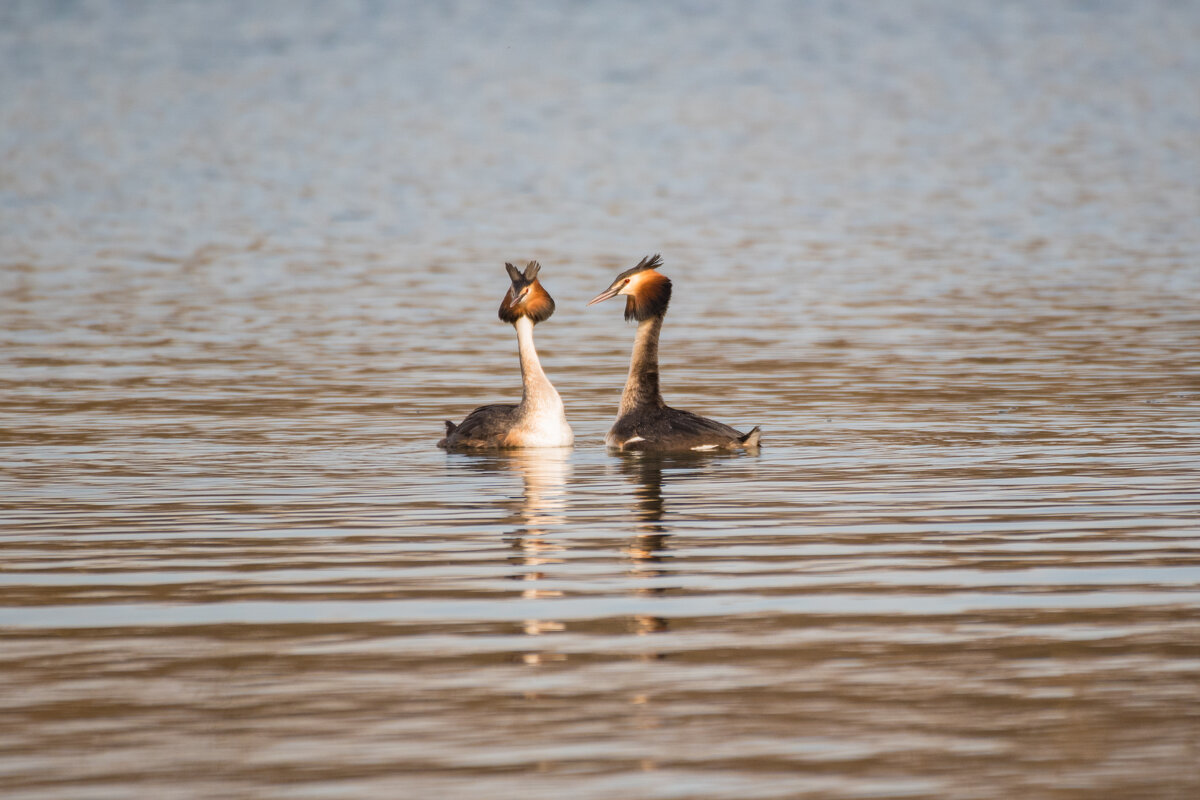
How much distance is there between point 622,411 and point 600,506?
4.17m

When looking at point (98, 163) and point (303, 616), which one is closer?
point (303, 616)

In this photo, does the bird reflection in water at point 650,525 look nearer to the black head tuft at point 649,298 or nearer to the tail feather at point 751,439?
the tail feather at point 751,439

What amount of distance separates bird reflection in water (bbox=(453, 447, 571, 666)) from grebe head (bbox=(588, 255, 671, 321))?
5.67 ft

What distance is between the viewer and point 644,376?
19641 mm

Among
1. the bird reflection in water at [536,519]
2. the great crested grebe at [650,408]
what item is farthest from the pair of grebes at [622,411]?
the bird reflection in water at [536,519]

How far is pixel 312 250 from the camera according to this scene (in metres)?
45.1

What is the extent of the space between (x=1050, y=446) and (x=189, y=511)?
768cm

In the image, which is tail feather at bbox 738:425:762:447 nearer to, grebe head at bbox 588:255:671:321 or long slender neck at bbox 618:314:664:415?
long slender neck at bbox 618:314:664:415

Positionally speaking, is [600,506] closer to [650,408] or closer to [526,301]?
[650,408]

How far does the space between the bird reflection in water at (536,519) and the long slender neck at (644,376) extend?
79 centimetres

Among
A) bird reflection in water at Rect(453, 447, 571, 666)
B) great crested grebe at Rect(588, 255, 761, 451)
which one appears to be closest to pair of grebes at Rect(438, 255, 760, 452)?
great crested grebe at Rect(588, 255, 761, 451)

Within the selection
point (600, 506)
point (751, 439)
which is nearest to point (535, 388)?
point (751, 439)

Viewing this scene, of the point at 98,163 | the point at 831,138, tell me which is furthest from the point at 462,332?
the point at 831,138

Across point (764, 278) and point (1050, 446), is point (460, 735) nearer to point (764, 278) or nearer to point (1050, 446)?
point (1050, 446)
